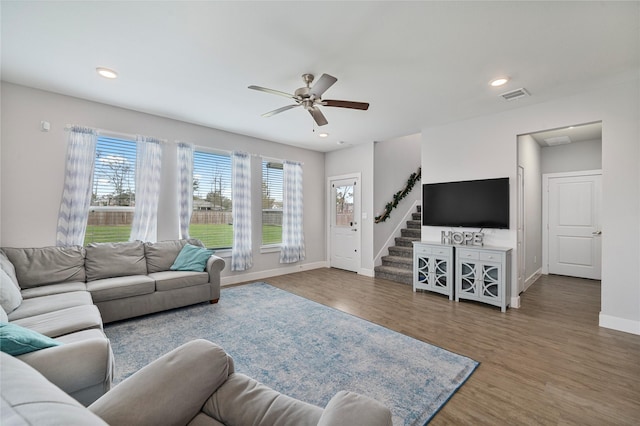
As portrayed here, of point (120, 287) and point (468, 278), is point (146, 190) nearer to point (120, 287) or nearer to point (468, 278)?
point (120, 287)

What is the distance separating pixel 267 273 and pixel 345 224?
82.3 inches

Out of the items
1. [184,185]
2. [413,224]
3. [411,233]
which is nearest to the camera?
[184,185]

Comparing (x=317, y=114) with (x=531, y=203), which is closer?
(x=317, y=114)

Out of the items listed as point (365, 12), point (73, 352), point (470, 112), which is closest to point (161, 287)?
point (73, 352)

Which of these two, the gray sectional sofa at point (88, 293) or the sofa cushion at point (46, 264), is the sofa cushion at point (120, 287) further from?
the sofa cushion at point (46, 264)

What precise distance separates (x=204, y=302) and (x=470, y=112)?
4.86 meters

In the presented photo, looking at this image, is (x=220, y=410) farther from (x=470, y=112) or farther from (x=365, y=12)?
(x=470, y=112)

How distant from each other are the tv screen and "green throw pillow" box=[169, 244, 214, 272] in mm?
3747

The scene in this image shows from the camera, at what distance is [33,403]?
1.98 ft

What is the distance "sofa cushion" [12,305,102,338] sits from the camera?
2018 millimetres

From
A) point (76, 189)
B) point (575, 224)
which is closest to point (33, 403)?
point (76, 189)

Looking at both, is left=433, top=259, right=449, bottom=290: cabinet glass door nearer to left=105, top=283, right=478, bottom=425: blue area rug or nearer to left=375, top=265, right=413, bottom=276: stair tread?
left=375, top=265, right=413, bottom=276: stair tread

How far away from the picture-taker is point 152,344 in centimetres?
275

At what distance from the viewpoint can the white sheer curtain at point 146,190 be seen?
4082 millimetres
